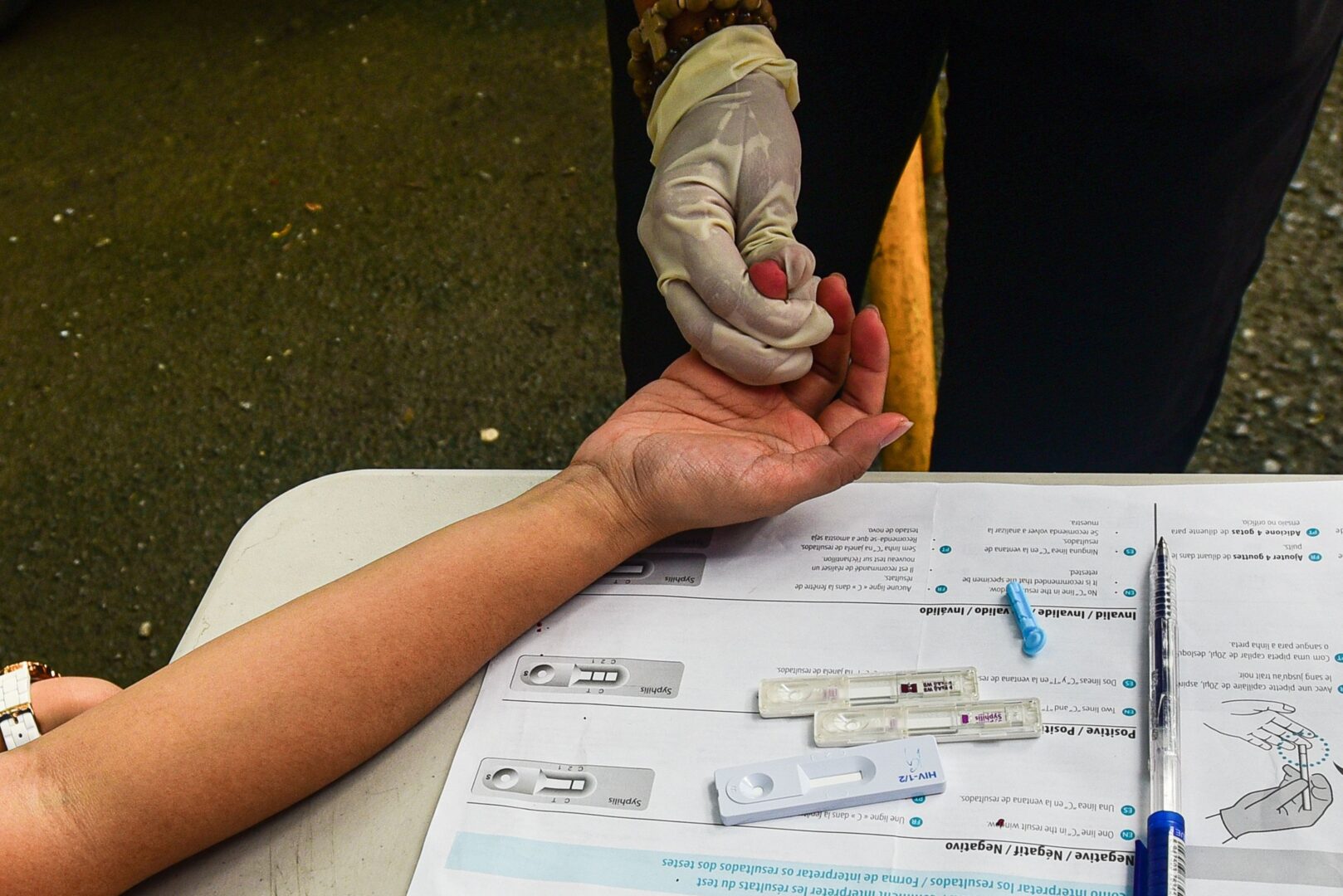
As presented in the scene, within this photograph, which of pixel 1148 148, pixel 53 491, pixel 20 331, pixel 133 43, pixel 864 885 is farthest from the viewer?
pixel 133 43

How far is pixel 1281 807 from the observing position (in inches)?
19.6

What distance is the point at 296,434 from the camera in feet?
5.78

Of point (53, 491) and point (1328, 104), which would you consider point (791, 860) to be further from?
point (1328, 104)

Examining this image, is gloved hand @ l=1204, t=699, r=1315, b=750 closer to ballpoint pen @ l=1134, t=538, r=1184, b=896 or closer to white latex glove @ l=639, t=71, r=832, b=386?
ballpoint pen @ l=1134, t=538, r=1184, b=896

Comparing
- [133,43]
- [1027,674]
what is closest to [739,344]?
[1027,674]

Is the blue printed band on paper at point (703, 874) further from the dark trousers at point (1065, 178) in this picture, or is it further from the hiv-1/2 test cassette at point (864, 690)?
the dark trousers at point (1065, 178)

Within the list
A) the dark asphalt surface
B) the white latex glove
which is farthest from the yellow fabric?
the dark asphalt surface

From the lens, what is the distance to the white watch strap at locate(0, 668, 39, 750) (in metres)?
0.66

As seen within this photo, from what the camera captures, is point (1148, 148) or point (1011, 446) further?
point (1011, 446)

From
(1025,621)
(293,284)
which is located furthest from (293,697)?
(293,284)

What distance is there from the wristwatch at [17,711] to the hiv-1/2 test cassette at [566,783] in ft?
0.92

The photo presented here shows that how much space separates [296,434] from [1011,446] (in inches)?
45.1

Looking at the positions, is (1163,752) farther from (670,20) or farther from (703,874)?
(670,20)

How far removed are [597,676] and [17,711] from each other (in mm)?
345
